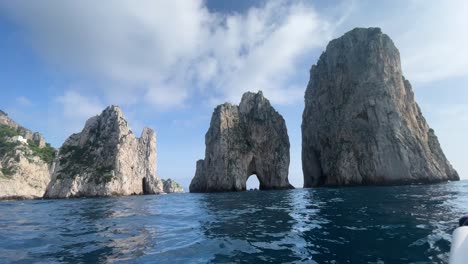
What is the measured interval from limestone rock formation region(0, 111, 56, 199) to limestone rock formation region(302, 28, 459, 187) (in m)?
95.6

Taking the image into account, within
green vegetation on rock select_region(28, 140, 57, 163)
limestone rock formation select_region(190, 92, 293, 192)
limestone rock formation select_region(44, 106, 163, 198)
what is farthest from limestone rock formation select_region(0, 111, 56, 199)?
limestone rock formation select_region(190, 92, 293, 192)

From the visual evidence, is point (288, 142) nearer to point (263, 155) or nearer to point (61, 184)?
point (263, 155)

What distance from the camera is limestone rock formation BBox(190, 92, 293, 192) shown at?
88938 millimetres

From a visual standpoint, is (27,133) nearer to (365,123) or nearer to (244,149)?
(244,149)

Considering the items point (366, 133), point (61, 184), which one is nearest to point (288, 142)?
point (366, 133)

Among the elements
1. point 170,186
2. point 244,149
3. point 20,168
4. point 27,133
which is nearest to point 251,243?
point 244,149

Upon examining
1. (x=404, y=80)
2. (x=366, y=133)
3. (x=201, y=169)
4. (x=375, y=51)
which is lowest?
(x=201, y=169)

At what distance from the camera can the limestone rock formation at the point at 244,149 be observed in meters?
88.9

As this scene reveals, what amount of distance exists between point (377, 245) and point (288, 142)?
304ft

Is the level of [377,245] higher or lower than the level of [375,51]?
lower

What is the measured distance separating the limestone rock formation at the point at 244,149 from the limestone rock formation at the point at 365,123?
40.0ft

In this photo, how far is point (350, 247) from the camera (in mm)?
10078

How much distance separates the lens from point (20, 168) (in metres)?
99.9

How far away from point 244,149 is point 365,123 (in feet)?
123
